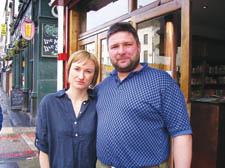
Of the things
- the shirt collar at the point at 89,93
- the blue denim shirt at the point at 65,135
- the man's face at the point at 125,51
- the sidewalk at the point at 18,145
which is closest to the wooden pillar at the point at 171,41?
the man's face at the point at 125,51

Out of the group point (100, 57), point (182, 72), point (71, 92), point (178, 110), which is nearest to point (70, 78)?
point (71, 92)

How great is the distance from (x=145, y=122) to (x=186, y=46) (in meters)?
1.00

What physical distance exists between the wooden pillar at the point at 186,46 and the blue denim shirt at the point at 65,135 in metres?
1.04

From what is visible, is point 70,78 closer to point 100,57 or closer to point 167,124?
point 167,124

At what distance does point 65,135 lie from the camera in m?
1.87

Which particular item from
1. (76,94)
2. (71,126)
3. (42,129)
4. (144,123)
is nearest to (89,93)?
(76,94)

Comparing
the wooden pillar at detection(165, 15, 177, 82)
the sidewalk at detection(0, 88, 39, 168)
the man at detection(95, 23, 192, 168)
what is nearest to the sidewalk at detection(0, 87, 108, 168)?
the sidewalk at detection(0, 88, 39, 168)

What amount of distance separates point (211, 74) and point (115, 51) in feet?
22.5

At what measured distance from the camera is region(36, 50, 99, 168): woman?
188cm

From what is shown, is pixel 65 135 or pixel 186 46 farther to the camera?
pixel 186 46

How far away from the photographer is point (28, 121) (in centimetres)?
881

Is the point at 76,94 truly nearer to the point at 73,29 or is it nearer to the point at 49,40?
the point at 73,29

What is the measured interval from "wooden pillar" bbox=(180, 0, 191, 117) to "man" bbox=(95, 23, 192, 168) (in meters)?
0.62

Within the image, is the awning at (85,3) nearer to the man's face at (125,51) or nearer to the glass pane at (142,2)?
the glass pane at (142,2)
